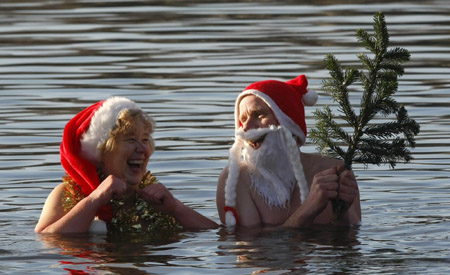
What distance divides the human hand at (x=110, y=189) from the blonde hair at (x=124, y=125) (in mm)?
326

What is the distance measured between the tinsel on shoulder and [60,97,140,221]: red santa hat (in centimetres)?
6

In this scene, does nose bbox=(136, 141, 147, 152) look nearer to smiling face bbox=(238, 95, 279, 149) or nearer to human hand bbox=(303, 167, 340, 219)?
smiling face bbox=(238, 95, 279, 149)

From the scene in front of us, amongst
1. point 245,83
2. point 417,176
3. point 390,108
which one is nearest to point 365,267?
point 390,108

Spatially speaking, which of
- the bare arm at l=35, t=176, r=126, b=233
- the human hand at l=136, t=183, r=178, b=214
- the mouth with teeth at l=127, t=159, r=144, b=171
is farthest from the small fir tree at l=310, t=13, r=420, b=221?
the bare arm at l=35, t=176, r=126, b=233

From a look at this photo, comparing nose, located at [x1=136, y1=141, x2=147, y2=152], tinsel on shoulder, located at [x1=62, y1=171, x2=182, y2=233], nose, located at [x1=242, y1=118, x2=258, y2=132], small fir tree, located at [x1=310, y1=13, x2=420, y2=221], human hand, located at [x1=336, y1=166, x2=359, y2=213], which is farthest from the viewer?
nose, located at [x1=242, y1=118, x2=258, y2=132]

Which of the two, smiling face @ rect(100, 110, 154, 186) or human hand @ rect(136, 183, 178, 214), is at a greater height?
smiling face @ rect(100, 110, 154, 186)

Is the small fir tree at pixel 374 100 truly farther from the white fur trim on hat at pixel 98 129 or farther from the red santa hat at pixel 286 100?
the white fur trim on hat at pixel 98 129

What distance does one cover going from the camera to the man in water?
10.6m

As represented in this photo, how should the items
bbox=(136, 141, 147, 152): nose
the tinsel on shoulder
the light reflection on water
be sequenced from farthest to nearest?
the tinsel on shoulder
bbox=(136, 141, 147, 152): nose
the light reflection on water

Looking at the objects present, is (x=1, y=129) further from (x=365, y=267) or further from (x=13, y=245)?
(x=365, y=267)

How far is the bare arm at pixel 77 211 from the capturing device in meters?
9.96

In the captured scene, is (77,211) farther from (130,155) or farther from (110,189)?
(130,155)

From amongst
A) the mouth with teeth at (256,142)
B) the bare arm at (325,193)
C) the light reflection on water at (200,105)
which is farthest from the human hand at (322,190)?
the mouth with teeth at (256,142)

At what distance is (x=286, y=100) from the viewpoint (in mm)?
10633
